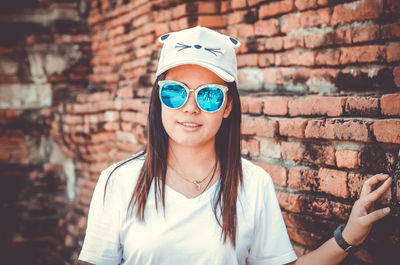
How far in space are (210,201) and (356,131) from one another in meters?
0.87

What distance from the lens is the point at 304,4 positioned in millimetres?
2404

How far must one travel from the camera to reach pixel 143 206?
5.16 ft

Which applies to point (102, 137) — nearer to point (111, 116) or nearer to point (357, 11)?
point (111, 116)

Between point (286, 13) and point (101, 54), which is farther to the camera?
point (101, 54)

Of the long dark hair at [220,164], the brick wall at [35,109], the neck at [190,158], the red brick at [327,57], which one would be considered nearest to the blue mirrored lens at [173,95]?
the long dark hair at [220,164]

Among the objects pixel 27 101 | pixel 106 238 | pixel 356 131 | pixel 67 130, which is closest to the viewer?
pixel 106 238

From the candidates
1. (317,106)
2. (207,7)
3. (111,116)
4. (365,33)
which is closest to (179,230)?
(317,106)

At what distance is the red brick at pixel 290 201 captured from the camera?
7.38 feet

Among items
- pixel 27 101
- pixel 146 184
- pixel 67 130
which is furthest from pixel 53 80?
pixel 146 184

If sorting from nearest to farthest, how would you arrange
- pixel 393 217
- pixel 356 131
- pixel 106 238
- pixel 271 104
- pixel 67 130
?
pixel 106 238, pixel 393 217, pixel 356 131, pixel 271 104, pixel 67 130

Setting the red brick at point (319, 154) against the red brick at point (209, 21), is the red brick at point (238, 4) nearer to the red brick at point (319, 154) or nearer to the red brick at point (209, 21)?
the red brick at point (209, 21)

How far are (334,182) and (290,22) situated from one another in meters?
1.07

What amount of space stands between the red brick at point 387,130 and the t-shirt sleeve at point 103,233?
1267 mm

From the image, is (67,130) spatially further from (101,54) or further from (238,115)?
(238,115)
